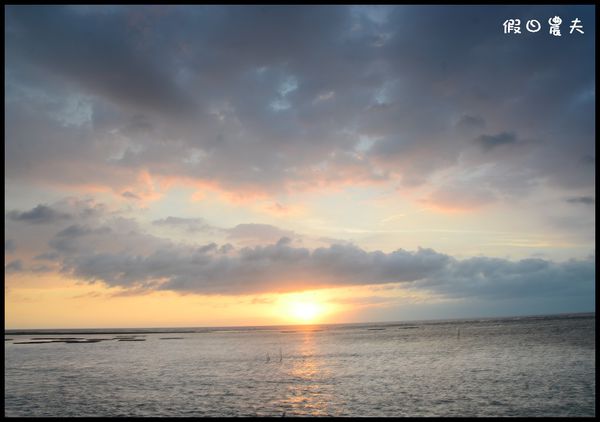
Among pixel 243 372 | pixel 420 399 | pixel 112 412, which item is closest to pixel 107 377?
pixel 243 372

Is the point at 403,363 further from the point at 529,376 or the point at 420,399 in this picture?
the point at 420,399

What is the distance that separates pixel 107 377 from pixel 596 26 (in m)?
62.6

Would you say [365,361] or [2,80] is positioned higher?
[2,80]

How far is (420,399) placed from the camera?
40562 millimetres

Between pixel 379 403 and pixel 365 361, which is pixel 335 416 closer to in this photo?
pixel 379 403

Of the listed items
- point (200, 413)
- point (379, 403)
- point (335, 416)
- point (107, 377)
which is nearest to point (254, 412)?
point (200, 413)

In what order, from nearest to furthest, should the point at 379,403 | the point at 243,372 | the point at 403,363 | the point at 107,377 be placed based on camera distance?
the point at 379,403
the point at 107,377
the point at 243,372
the point at 403,363

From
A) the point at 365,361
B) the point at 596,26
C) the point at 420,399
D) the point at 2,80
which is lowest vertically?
the point at 365,361

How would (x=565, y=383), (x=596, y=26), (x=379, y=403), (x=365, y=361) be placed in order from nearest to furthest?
(x=596, y=26) < (x=379, y=403) < (x=565, y=383) < (x=365, y=361)

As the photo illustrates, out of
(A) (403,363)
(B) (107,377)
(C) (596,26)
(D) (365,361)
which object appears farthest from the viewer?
(D) (365,361)

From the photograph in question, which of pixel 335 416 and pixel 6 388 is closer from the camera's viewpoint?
pixel 335 416

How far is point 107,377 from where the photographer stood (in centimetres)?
Result: 5897

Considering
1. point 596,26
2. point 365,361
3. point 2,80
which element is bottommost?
point 365,361

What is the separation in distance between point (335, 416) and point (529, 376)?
2845 centimetres
